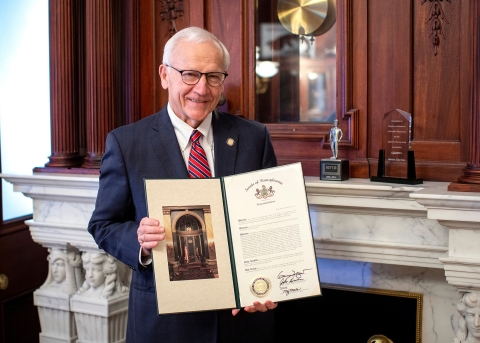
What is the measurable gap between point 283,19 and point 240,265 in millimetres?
1412

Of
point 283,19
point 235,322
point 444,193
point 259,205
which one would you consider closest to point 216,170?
point 259,205

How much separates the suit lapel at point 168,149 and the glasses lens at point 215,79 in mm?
205

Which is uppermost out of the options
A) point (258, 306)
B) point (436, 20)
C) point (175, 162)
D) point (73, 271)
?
point (436, 20)

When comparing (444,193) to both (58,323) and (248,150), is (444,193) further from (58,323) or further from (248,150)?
(58,323)

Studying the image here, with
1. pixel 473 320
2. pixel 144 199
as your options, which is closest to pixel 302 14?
pixel 144 199

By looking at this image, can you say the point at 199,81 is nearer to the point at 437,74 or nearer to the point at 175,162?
the point at 175,162

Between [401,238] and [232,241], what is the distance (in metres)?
0.91

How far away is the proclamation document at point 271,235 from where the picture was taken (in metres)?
1.73

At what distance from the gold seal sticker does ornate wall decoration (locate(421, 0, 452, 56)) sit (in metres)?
1.32

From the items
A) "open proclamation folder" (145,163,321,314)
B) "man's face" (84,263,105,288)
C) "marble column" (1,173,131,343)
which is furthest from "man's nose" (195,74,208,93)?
"man's face" (84,263,105,288)

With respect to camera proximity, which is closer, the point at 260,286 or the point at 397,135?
the point at 260,286

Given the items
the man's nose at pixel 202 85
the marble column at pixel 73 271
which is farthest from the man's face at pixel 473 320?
the marble column at pixel 73 271

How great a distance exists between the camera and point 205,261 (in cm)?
172

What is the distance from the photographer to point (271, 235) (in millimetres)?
1750
